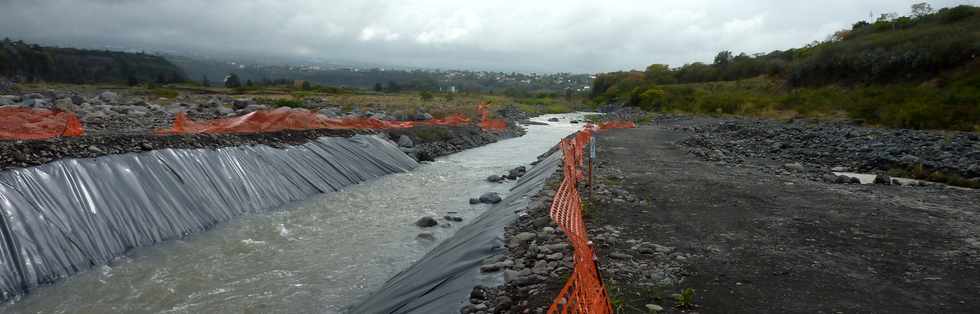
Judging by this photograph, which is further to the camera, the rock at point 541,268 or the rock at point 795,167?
the rock at point 795,167

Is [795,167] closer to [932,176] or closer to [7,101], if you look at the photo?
[932,176]

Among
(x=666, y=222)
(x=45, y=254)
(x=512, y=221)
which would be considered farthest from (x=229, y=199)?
(x=666, y=222)

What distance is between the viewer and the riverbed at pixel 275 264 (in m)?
8.63

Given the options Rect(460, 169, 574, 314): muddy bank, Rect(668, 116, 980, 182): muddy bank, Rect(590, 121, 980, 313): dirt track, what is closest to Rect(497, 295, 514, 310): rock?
Rect(460, 169, 574, 314): muddy bank

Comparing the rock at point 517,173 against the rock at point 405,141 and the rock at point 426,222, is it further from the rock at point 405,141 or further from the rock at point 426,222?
the rock at point 426,222

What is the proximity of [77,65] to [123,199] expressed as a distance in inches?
4951

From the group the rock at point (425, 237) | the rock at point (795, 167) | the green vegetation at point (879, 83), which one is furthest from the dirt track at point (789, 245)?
the green vegetation at point (879, 83)

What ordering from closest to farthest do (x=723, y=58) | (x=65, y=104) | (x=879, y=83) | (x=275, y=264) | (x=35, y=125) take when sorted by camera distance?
1. (x=275, y=264)
2. (x=35, y=125)
3. (x=65, y=104)
4. (x=879, y=83)
5. (x=723, y=58)

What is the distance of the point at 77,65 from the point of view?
111562mm

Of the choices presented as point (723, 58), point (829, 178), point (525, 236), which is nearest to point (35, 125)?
point (525, 236)

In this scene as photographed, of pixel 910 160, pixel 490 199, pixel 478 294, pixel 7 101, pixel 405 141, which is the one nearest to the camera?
pixel 478 294

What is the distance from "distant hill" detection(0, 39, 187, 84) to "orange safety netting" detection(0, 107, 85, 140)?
229ft

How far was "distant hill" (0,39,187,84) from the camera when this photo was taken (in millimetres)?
87062

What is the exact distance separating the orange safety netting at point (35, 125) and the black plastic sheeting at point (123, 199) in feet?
13.8
